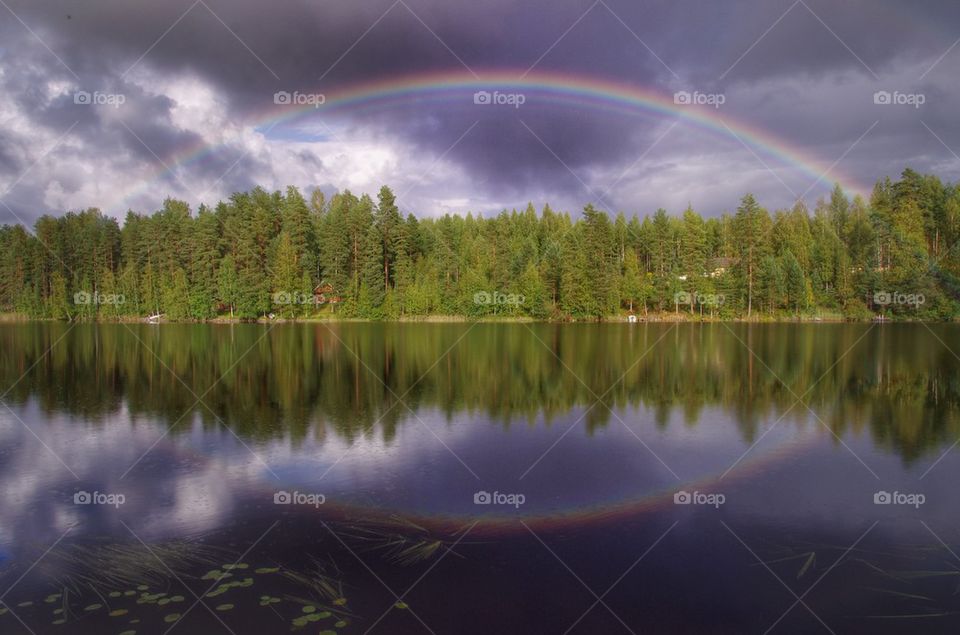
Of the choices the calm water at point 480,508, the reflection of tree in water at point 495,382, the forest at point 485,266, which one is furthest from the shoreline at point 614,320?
the calm water at point 480,508

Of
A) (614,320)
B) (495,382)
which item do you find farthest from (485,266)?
(495,382)

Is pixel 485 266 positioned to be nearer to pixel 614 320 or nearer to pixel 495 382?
pixel 614 320

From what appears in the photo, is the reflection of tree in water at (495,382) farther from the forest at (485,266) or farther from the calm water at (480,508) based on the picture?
the forest at (485,266)

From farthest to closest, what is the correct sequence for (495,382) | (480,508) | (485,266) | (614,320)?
(485,266) < (614,320) < (495,382) < (480,508)

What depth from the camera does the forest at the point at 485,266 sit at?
74.0 meters

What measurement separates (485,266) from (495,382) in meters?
54.2

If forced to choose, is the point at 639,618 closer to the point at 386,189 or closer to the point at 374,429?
the point at 374,429

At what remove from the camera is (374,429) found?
17141mm

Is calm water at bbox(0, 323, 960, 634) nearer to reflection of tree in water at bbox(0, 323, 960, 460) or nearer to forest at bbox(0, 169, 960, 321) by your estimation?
reflection of tree in water at bbox(0, 323, 960, 460)

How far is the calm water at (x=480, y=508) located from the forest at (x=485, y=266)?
5056 cm

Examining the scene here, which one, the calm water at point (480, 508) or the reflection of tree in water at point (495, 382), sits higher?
the reflection of tree in water at point (495, 382)

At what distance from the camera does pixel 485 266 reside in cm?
7925

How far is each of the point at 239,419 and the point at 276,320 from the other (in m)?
59.7

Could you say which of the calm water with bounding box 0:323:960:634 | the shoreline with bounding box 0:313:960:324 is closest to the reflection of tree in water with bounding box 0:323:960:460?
the calm water with bounding box 0:323:960:634
